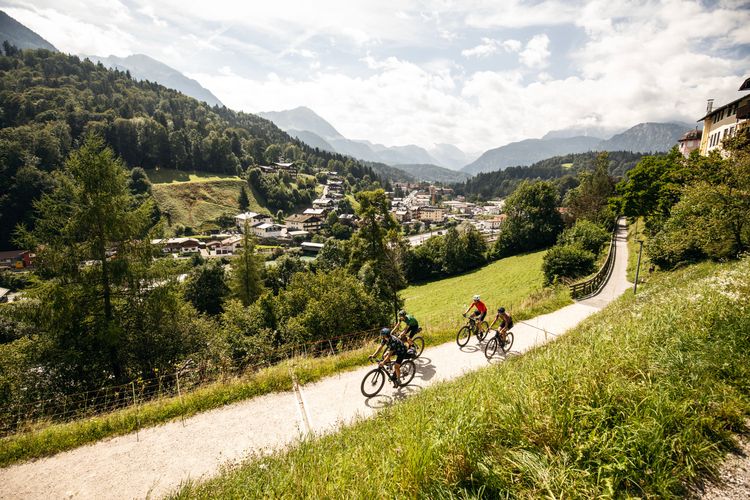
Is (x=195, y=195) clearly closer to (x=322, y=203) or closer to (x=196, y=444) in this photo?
(x=322, y=203)

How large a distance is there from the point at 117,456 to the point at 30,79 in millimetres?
208140

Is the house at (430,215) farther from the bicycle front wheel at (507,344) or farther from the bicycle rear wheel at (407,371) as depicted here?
the bicycle rear wheel at (407,371)

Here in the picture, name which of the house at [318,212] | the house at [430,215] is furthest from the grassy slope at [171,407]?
the house at [430,215]

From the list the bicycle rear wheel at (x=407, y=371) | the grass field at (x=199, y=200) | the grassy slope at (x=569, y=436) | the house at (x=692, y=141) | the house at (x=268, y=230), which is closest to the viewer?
the grassy slope at (x=569, y=436)

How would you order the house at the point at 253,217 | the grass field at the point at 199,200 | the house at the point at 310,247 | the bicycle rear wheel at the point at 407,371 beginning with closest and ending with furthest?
the bicycle rear wheel at the point at 407,371 < the house at the point at 310,247 < the grass field at the point at 199,200 < the house at the point at 253,217

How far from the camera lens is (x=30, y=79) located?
13562 centimetres

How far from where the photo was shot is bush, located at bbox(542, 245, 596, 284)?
1259 inches

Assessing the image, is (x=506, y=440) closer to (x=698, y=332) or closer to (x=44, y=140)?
(x=698, y=332)

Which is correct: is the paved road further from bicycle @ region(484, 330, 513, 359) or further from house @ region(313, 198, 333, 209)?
house @ region(313, 198, 333, 209)

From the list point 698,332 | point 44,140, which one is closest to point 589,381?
point 698,332

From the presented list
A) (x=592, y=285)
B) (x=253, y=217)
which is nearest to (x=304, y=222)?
(x=253, y=217)

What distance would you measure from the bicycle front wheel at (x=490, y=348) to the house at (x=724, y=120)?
1439 inches

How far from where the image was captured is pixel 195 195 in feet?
365

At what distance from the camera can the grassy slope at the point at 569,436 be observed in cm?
341
